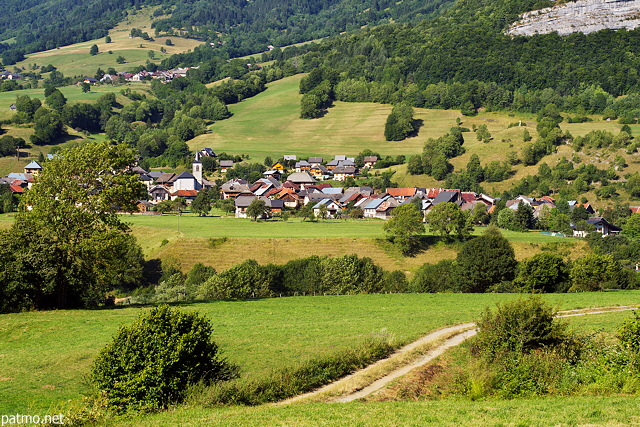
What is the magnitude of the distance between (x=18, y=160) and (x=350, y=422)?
434ft

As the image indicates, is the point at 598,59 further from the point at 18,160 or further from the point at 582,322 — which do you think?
the point at 582,322

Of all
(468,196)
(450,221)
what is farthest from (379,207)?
(450,221)

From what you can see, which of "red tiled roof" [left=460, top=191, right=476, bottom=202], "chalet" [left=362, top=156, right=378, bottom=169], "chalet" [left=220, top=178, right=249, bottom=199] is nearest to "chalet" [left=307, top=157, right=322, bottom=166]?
"chalet" [left=362, top=156, right=378, bottom=169]

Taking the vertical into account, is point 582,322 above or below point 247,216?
Answer: above

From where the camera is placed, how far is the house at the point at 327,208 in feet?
309

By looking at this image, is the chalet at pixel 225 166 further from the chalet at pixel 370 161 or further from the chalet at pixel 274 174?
the chalet at pixel 370 161

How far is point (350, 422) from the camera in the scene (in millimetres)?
14555

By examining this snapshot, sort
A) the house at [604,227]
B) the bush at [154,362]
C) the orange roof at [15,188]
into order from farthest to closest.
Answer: the orange roof at [15,188] < the house at [604,227] < the bush at [154,362]

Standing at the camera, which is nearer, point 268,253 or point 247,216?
point 268,253

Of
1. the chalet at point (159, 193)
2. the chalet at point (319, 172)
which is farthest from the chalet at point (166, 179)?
the chalet at point (319, 172)

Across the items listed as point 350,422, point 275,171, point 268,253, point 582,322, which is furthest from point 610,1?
point 350,422

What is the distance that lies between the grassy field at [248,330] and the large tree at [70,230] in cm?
198

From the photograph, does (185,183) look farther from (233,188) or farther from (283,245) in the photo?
(283,245)

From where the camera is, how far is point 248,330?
2705 centimetres
